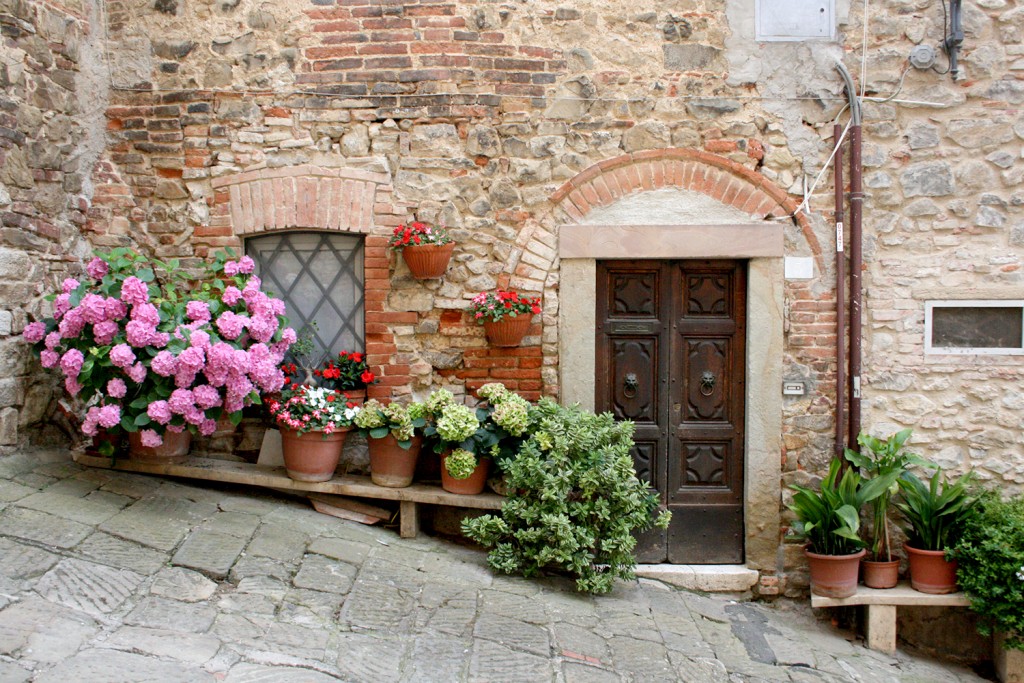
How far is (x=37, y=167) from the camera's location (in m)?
4.68

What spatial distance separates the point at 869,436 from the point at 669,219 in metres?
1.88

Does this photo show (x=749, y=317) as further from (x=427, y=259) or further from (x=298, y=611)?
(x=298, y=611)

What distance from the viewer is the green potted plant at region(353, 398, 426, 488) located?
4590mm

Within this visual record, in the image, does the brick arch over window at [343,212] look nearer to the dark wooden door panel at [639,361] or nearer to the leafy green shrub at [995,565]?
the dark wooden door panel at [639,361]

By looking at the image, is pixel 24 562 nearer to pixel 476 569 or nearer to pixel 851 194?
pixel 476 569

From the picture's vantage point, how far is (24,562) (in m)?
3.67

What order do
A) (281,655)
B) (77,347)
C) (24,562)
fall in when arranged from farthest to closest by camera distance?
1. (77,347)
2. (24,562)
3. (281,655)

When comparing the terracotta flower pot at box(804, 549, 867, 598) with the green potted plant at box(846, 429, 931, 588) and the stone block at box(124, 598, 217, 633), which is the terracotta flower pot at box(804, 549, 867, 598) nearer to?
the green potted plant at box(846, 429, 931, 588)

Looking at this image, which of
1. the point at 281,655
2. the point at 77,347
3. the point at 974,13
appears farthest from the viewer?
the point at 974,13

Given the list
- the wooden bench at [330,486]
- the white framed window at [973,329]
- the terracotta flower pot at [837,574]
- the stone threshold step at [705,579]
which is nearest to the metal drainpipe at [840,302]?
the white framed window at [973,329]

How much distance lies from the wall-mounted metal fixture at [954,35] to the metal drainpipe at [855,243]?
0.62 metres

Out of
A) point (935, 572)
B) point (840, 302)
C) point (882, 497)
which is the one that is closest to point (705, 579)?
point (882, 497)

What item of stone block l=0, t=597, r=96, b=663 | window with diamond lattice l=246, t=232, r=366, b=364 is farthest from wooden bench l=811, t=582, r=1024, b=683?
stone block l=0, t=597, r=96, b=663

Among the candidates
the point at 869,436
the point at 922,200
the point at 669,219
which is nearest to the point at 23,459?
the point at 669,219
